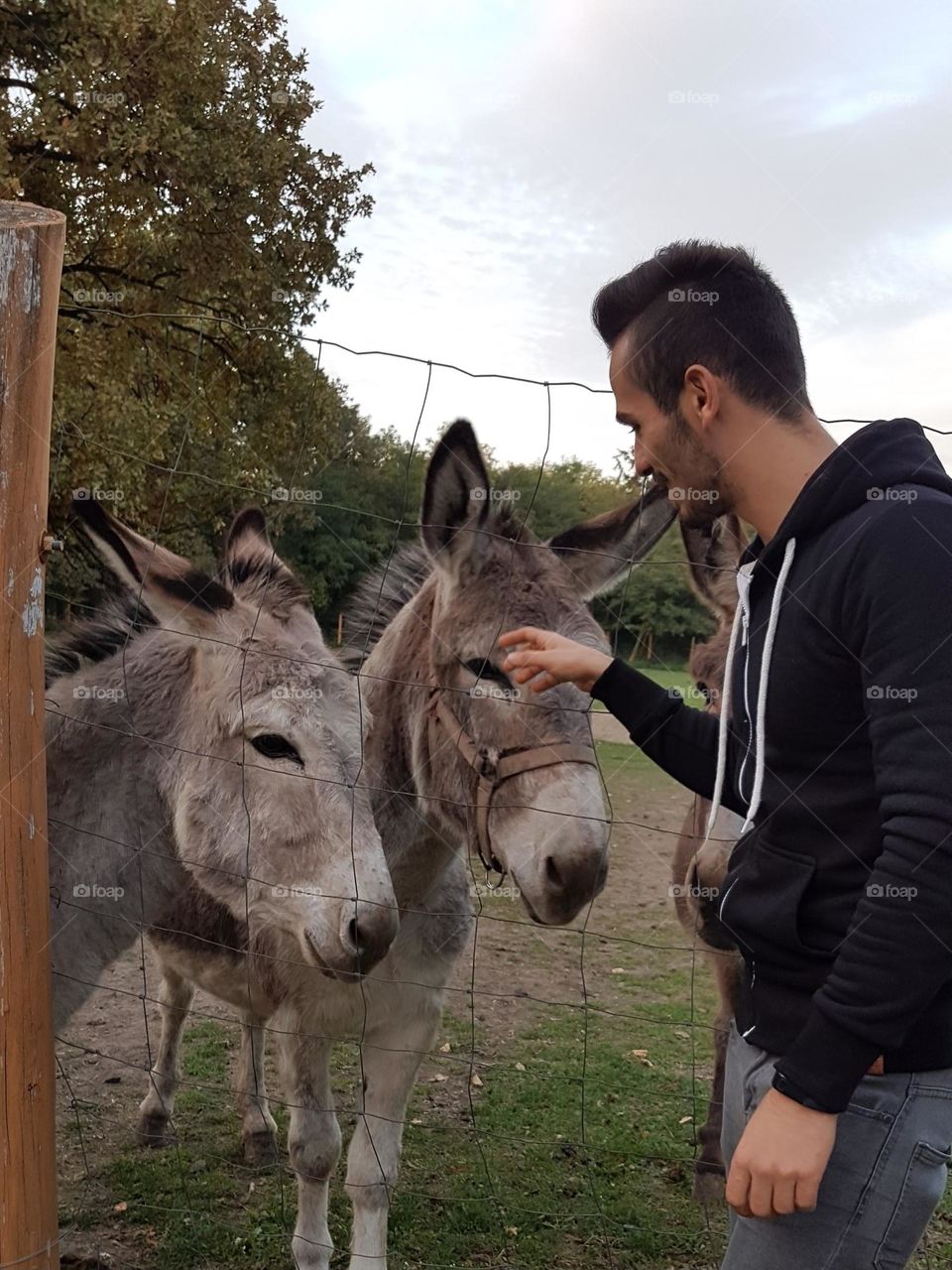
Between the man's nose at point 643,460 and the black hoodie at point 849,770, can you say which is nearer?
the black hoodie at point 849,770

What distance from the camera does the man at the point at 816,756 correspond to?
1.28 meters

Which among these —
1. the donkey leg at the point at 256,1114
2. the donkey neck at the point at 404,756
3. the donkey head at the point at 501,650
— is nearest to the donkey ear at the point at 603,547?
the donkey head at the point at 501,650

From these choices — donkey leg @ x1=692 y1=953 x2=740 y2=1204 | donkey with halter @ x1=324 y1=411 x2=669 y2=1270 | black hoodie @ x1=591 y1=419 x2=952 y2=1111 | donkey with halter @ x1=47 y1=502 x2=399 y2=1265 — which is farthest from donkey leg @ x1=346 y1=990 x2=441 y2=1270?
black hoodie @ x1=591 y1=419 x2=952 y2=1111

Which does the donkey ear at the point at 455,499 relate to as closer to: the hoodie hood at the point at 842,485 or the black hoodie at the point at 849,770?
the black hoodie at the point at 849,770

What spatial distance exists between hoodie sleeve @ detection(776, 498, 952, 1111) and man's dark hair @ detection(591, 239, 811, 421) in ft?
1.21

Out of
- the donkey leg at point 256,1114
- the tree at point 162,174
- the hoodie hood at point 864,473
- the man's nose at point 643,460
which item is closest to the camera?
the hoodie hood at point 864,473

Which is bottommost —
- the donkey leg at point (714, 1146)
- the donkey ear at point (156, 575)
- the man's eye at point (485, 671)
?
the donkey leg at point (714, 1146)

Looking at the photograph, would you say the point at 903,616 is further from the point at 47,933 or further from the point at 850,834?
the point at 47,933

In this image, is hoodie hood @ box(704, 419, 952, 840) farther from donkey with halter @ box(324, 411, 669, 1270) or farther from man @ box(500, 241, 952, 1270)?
donkey with halter @ box(324, 411, 669, 1270)

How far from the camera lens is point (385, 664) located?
3.25 m

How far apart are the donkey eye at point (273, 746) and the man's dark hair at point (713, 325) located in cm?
164

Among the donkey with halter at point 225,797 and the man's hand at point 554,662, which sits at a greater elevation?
the man's hand at point 554,662

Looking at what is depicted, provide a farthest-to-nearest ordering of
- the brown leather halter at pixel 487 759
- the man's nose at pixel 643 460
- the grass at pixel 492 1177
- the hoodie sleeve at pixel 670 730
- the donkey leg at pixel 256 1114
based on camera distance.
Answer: the donkey leg at pixel 256 1114 < the grass at pixel 492 1177 < the brown leather halter at pixel 487 759 < the hoodie sleeve at pixel 670 730 < the man's nose at pixel 643 460

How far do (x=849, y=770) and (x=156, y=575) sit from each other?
6.63 ft
